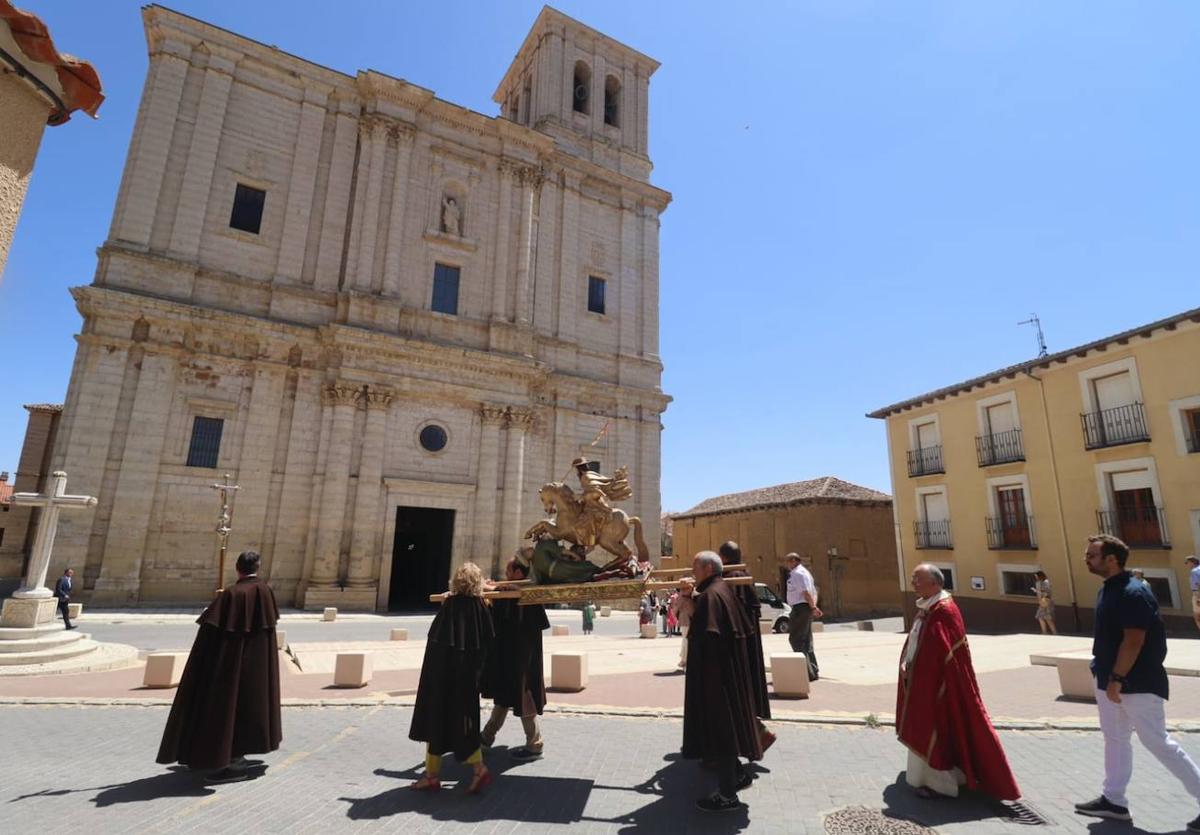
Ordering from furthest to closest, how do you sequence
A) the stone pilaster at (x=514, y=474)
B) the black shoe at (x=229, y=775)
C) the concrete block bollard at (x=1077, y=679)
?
the stone pilaster at (x=514, y=474)
the concrete block bollard at (x=1077, y=679)
the black shoe at (x=229, y=775)

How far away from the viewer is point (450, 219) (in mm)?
25328

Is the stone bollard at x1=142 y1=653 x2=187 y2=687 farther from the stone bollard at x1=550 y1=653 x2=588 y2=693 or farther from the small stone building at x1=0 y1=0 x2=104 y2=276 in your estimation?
the small stone building at x1=0 y1=0 x2=104 y2=276

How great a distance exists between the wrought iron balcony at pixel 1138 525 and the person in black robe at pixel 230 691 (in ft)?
66.1

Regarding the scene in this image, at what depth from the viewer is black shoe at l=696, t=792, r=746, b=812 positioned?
428cm

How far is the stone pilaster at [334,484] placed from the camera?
20109mm

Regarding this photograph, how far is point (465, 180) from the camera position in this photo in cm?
2617

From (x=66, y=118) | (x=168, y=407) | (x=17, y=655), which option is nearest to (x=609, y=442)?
(x=168, y=407)

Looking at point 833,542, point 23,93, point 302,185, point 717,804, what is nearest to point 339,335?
point 302,185

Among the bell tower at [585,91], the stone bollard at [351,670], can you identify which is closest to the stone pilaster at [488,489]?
the stone bollard at [351,670]

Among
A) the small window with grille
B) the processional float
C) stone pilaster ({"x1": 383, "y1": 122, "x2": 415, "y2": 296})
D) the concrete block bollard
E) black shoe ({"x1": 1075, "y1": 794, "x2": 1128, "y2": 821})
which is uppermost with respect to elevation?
stone pilaster ({"x1": 383, "y1": 122, "x2": 415, "y2": 296})

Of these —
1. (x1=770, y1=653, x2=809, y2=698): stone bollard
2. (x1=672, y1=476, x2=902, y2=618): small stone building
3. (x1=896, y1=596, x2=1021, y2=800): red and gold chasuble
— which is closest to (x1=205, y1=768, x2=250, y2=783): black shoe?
(x1=896, y1=596, x2=1021, y2=800): red and gold chasuble

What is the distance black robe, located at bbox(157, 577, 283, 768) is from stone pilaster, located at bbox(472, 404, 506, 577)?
1746 cm

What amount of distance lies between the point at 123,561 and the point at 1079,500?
28631 millimetres

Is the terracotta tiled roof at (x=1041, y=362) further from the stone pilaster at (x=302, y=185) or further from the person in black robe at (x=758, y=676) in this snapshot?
the stone pilaster at (x=302, y=185)
